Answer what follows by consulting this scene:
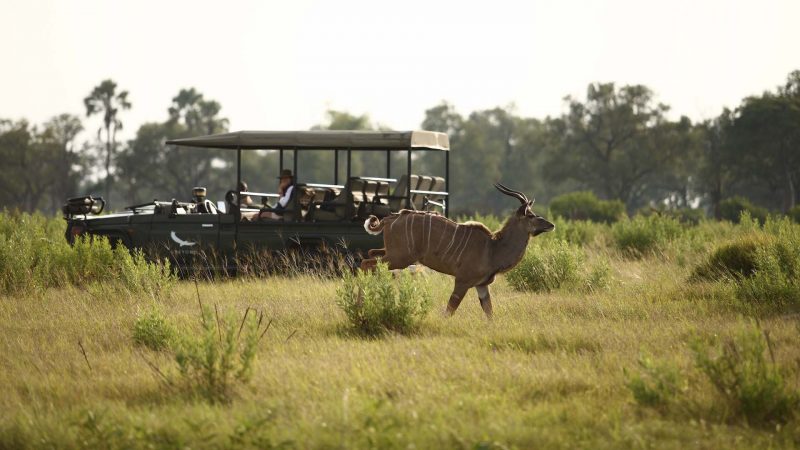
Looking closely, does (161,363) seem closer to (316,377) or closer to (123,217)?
(316,377)

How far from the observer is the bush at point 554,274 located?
50.3ft

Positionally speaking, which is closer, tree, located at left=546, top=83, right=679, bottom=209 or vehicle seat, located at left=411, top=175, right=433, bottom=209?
vehicle seat, located at left=411, top=175, right=433, bottom=209

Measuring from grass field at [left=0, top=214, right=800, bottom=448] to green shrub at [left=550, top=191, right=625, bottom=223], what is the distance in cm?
3292

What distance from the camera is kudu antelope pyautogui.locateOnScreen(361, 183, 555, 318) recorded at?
11828mm

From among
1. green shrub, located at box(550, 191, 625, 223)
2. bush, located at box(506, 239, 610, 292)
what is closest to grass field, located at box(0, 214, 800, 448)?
bush, located at box(506, 239, 610, 292)

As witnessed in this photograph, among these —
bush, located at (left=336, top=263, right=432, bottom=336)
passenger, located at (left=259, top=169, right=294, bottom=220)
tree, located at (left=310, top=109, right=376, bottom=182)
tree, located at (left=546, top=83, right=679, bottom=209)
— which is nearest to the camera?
bush, located at (left=336, top=263, right=432, bottom=336)

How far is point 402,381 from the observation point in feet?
28.0

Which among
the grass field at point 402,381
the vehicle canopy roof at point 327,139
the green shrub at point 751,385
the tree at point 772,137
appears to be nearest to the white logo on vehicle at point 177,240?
the vehicle canopy roof at point 327,139

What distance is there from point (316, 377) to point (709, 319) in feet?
15.9

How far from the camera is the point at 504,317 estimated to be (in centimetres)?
1201

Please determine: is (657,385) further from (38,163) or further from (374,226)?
(38,163)

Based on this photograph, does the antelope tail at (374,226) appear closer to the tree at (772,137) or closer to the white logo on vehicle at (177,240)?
the white logo on vehicle at (177,240)

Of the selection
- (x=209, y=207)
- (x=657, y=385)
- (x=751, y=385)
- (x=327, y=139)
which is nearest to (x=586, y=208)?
(x=209, y=207)

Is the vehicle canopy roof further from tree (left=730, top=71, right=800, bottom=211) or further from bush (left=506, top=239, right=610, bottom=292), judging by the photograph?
tree (left=730, top=71, right=800, bottom=211)
